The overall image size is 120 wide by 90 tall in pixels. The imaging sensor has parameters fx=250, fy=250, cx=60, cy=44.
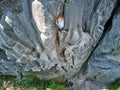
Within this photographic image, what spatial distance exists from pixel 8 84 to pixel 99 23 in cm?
566

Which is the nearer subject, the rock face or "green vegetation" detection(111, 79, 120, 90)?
the rock face

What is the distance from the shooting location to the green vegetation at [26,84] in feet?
40.4

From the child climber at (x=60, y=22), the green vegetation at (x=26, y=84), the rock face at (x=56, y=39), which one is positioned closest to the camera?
the rock face at (x=56, y=39)

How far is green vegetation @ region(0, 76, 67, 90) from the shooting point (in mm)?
12320

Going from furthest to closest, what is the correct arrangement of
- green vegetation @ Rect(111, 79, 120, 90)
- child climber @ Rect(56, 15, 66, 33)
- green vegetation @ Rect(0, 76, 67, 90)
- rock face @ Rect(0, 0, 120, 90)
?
green vegetation @ Rect(0, 76, 67, 90), green vegetation @ Rect(111, 79, 120, 90), child climber @ Rect(56, 15, 66, 33), rock face @ Rect(0, 0, 120, 90)

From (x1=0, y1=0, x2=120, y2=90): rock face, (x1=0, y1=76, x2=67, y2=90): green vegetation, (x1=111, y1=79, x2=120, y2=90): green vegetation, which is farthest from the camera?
(x1=0, y1=76, x2=67, y2=90): green vegetation

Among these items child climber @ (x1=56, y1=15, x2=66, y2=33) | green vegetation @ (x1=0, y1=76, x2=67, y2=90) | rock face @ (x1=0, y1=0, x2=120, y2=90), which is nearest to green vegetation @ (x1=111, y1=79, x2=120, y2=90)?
rock face @ (x1=0, y1=0, x2=120, y2=90)

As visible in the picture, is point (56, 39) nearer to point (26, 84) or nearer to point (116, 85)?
point (26, 84)

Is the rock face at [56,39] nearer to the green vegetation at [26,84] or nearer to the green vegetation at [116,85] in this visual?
the green vegetation at [116,85]

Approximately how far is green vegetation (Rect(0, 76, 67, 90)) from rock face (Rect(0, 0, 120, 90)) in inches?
18.2

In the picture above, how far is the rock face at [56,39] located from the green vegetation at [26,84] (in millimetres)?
462

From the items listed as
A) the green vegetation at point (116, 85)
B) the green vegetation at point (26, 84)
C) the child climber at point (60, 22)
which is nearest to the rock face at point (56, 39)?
the child climber at point (60, 22)

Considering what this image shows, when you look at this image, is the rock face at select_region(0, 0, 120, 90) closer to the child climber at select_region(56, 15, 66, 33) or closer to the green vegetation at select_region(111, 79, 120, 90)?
the child climber at select_region(56, 15, 66, 33)

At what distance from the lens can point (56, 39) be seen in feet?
31.6
